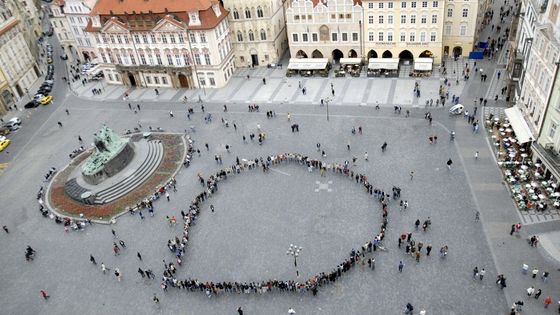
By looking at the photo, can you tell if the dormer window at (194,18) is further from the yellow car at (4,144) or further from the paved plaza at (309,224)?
the yellow car at (4,144)

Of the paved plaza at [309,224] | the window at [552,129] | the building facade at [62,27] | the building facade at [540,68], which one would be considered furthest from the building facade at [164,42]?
the window at [552,129]

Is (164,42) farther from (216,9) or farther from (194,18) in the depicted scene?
(216,9)

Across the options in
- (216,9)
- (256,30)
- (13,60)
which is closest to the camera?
(216,9)

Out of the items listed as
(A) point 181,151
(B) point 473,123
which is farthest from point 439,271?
(A) point 181,151

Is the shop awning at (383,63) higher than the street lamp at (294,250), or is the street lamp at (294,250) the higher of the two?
the street lamp at (294,250)

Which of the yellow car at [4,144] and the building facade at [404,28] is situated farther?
the building facade at [404,28]

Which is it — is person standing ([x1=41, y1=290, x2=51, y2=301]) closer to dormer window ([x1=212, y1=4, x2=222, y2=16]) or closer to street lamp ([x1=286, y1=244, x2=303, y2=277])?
street lamp ([x1=286, y1=244, x2=303, y2=277])

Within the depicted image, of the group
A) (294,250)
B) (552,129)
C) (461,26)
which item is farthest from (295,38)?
(294,250)
